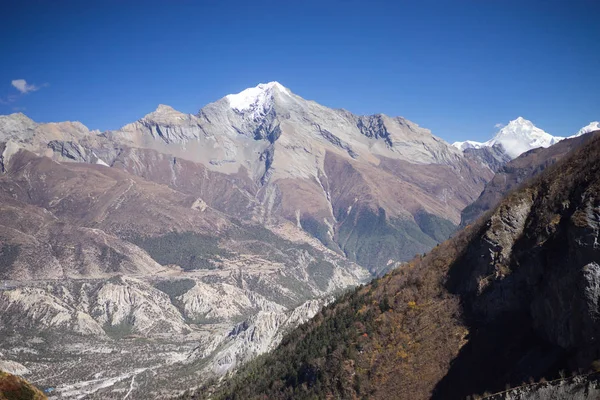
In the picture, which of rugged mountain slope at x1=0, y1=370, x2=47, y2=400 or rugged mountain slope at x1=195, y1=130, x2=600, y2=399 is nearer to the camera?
rugged mountain slope at x1=0, y1=370, x2=47, y2=400

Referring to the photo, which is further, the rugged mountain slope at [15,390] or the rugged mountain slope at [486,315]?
the rugged mountain slope at [486,315]

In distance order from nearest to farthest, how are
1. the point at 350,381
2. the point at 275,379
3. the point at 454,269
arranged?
the point at 350,381
the point at 454,269
the point at 275,379

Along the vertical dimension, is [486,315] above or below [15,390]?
below

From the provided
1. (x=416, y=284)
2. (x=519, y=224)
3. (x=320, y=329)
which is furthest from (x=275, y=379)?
(x=519, y=224)

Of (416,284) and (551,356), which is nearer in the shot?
(551,356)

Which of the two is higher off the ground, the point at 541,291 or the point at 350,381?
the point at 541,291

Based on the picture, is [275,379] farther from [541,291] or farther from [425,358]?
[541,291]

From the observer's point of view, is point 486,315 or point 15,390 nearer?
point 15,390

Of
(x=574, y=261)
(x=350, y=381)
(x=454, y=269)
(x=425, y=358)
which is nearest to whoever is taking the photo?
(x=574, y=261)
